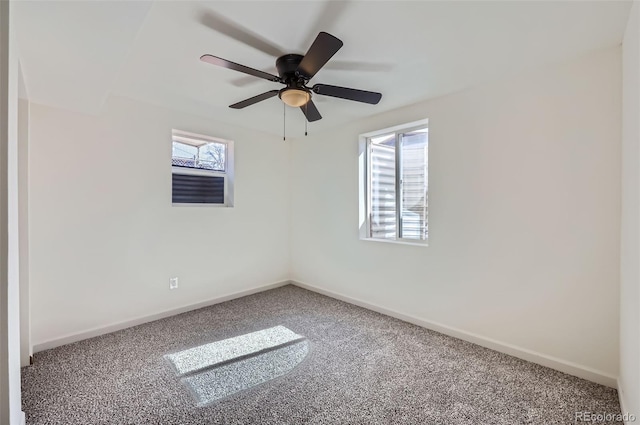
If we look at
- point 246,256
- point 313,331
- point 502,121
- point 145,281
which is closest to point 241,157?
point 246,256

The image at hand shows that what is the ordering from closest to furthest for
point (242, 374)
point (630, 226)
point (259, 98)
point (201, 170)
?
point (630, 226), point (242, 374), point (259, 98), point (201, 170)

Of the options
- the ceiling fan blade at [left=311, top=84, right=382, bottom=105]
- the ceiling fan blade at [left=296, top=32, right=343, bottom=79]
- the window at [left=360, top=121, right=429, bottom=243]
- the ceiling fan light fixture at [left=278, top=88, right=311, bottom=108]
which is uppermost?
the ceiling fan blade at [left=296, top=32, right=343, bottom=79]

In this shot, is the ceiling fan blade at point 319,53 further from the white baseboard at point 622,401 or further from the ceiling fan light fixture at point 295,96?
the white baseboard at point 622,401

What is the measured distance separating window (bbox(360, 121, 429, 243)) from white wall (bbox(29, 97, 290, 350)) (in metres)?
1.56

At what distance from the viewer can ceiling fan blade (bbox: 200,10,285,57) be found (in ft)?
5.26

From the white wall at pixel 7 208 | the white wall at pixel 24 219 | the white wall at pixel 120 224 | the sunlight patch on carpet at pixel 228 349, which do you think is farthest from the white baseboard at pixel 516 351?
the white wall at pixel 24 219

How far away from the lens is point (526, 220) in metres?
2.23

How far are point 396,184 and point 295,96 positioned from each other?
1704mm

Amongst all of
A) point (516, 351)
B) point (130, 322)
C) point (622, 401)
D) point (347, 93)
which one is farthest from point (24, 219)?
point (622, 401)

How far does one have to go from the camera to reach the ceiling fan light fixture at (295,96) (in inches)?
77.0

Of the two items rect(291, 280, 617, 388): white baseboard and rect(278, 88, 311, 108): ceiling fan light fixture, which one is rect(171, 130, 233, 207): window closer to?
rect(278, 88, 311, 108): ceiling fan light fixture

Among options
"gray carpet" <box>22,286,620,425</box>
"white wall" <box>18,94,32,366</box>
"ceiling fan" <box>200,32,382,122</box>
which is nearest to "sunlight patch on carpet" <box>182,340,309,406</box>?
"gray carpet" <box>22,286,620,425</box>

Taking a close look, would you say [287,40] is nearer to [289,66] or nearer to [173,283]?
[289,66]

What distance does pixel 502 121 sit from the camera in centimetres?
234
